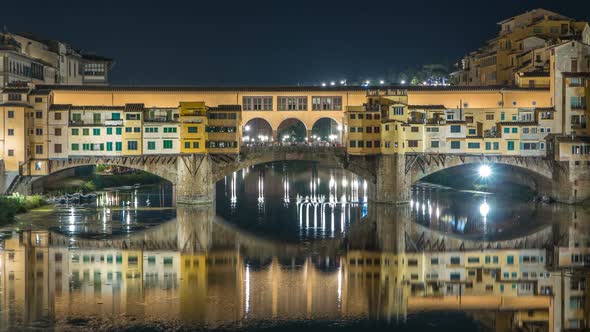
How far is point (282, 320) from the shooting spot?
935 inches

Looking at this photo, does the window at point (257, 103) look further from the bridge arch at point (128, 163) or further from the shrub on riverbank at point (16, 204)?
the shrub on riverbank at point (16, 204)

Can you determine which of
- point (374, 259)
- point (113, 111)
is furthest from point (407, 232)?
point (113, 111)

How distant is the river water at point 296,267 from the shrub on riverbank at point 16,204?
98cm

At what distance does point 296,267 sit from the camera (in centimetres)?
3169

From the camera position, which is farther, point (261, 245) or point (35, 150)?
point (35, 150)

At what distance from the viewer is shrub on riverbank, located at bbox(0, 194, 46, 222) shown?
4155 centimetres

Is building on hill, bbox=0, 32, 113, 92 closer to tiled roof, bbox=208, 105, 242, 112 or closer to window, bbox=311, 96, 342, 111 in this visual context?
tiled roof, bbox=208, 105, 242, 112

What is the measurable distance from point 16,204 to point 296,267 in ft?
65.7

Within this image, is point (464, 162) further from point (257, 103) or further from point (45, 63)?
point (45, 63)

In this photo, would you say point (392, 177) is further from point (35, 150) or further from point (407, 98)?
point (35, 150)

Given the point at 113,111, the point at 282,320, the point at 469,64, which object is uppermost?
the point at 469,64

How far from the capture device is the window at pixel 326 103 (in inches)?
2148

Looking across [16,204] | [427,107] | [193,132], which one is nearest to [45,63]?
[193,132]

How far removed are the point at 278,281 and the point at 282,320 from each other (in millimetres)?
5179
